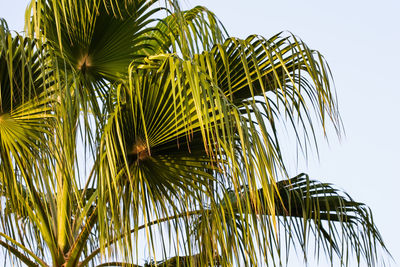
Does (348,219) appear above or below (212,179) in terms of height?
below

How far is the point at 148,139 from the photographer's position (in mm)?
2521

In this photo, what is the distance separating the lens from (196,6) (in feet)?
11.9

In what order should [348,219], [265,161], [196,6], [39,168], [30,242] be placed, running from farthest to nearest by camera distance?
[196,6]
[348,219]
[30,242]
[39,168]
[265,161]

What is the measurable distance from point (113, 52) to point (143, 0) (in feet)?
1.11

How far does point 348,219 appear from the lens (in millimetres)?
3273

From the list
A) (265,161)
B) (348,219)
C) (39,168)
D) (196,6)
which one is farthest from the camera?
(196,6)

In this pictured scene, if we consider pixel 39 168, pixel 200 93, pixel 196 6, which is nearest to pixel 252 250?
pixel 200 93

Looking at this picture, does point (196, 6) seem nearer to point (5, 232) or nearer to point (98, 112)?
point (98, 112)

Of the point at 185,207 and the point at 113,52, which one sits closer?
the point at 185,207

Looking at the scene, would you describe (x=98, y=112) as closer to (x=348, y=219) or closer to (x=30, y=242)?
(x=30, y=242)

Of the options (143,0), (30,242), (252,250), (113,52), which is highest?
(143,0)

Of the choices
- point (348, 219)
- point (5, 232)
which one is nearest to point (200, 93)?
point (5, 232)

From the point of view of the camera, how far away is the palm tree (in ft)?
7.54

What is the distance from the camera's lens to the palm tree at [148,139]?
230 centimetres
